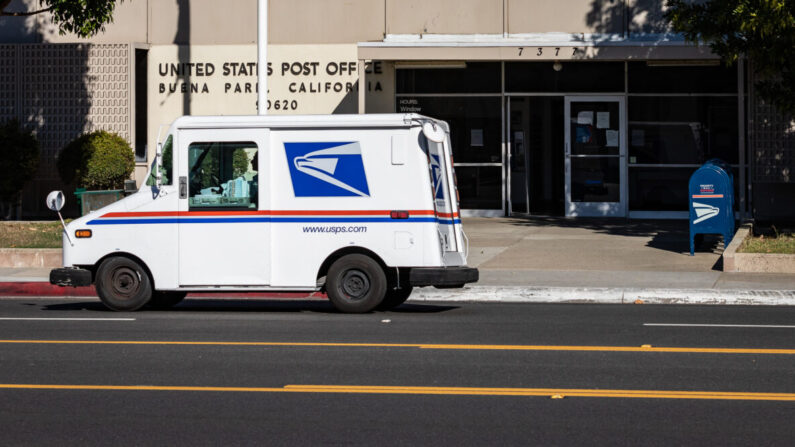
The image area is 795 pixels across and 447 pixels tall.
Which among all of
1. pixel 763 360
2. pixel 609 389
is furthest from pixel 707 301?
pixel 609 389

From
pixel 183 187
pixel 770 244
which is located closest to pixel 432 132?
pixel 183 187

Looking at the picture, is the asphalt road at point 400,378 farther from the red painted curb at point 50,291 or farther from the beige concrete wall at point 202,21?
the beige concrete wall at point 202,21

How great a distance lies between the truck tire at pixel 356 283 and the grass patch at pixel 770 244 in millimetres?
6471

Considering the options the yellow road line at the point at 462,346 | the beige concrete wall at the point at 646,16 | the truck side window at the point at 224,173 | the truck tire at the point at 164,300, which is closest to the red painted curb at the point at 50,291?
the truck tire at the point at 164,300

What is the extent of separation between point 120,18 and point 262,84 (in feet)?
23.4

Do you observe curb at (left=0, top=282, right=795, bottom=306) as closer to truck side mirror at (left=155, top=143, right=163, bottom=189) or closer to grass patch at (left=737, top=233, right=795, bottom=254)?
truck side mirror at (left=155, top=143, right=163, bottom=189)

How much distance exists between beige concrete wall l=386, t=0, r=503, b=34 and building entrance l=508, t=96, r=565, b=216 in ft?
5.61

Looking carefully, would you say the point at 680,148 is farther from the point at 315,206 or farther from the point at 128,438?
the point at 128,438

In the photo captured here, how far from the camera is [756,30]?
17.4 meters

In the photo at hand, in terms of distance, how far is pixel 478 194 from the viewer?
79.6ft

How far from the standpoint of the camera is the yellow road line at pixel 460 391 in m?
7.85

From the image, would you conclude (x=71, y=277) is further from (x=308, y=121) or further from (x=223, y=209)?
(x=308, y=121)

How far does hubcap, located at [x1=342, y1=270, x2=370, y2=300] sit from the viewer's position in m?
A: 12.7

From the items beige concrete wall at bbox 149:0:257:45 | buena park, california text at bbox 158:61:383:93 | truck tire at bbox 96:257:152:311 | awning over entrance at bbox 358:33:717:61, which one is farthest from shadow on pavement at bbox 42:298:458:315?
beige concrete wall at bbox 149:0:257:45
